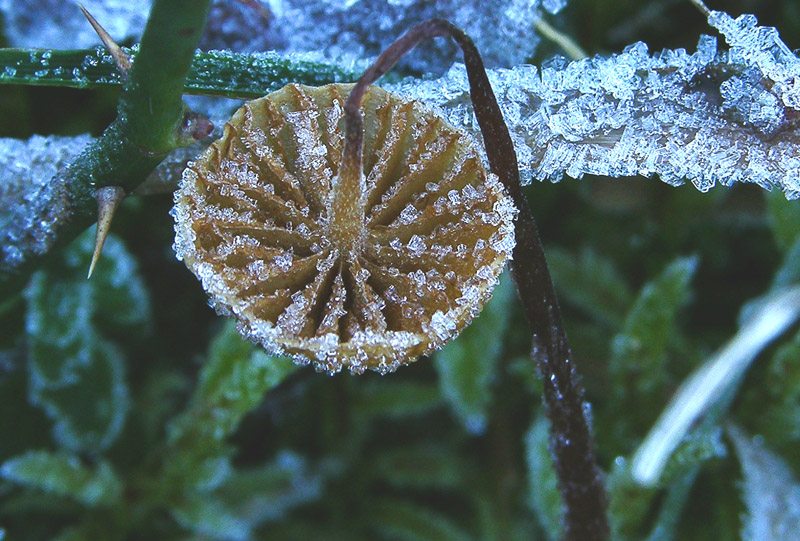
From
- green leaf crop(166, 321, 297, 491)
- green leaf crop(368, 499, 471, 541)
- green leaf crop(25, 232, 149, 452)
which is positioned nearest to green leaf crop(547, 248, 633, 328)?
green leaf crop(368, 499, 471, 541)

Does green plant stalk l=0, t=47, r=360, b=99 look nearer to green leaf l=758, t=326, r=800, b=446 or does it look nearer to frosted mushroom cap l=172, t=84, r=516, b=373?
frosted mushroom cap l=172, t=84, r=516, b=373

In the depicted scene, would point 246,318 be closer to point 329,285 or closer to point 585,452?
point 329,285

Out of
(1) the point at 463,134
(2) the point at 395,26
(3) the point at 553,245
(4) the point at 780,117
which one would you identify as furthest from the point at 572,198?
(1) the point at 463,134

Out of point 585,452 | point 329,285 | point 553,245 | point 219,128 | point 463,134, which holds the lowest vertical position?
point 585,452

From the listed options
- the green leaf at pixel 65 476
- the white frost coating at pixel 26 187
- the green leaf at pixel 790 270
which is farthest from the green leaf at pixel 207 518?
the green leaf at pixel 790 270

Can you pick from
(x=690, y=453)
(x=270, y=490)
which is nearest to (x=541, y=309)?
(x=690, y=453)

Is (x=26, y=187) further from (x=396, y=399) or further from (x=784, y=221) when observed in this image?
(x=784, y=221)
